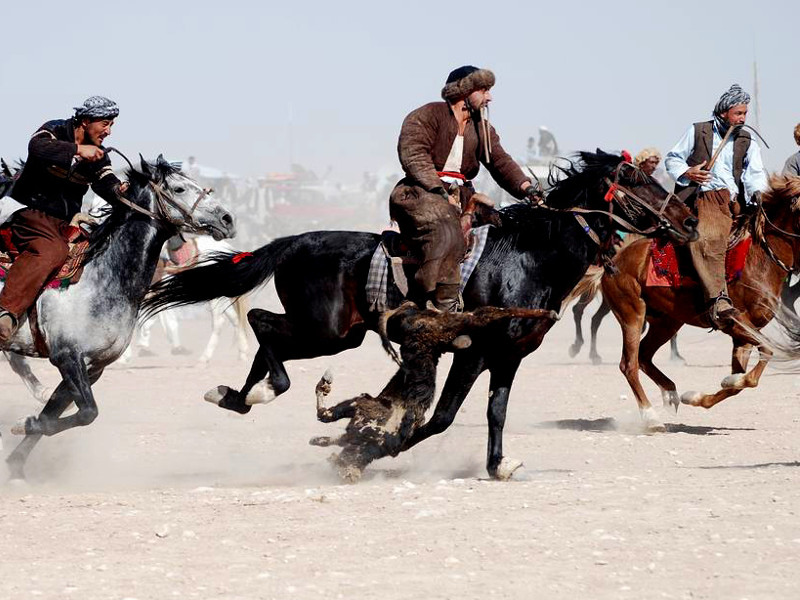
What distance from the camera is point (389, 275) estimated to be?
8.20 metres

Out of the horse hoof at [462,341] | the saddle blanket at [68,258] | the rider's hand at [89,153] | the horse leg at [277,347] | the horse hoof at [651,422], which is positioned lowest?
the horse hoof at [651,422]

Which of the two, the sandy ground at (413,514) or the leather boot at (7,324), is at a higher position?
the leather boot at (7,324)

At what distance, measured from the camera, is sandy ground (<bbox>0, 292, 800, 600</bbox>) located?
5457 mm

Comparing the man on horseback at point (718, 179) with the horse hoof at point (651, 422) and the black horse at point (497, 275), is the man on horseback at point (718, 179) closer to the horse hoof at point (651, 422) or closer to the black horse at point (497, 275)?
A: the horse hoof at point (651, 422)

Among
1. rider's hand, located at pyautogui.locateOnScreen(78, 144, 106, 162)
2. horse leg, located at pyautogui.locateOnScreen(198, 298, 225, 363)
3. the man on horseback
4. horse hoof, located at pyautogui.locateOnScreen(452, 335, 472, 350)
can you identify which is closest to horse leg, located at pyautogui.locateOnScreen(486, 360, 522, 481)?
horse hoof, located at pyautogui.locateOnScreen(452, 335, 472, 350)

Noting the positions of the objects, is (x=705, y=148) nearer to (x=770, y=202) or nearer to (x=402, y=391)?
(x=770, y=202)

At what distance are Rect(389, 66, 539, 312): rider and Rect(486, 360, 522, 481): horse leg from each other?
1.80ft

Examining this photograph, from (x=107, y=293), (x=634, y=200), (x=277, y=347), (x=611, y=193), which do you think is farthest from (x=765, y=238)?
(x=107, y=293)

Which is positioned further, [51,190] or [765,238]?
[765,238]

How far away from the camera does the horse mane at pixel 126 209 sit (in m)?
8.47

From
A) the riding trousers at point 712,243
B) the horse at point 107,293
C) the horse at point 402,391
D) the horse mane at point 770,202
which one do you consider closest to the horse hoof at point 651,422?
the riding trousers at point 712,243

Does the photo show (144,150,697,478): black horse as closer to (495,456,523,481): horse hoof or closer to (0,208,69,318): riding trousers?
(495,456,523,481): horse hoof

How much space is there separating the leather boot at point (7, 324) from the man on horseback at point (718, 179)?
527 cm

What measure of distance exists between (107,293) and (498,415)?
2562 mm
